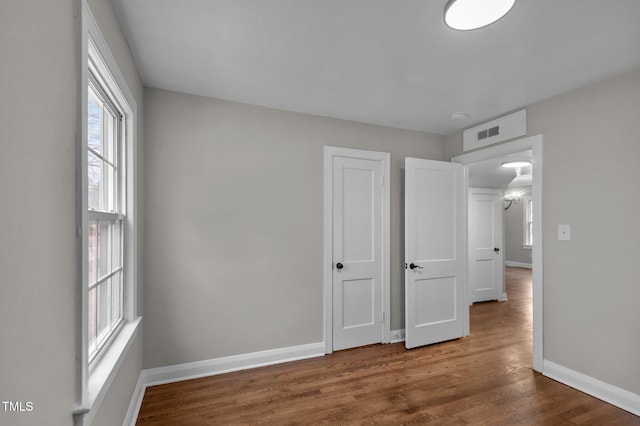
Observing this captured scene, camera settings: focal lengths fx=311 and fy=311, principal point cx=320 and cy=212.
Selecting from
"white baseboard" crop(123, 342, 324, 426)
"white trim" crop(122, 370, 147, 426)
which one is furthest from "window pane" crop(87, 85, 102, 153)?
"white baseboard" crop(123, 342, 324, 426)

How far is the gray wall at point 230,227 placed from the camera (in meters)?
2.72

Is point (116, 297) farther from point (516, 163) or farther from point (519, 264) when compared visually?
point (519, 264)

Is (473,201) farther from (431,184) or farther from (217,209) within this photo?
(217,209)

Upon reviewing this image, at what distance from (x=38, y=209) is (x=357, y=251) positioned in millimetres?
2894

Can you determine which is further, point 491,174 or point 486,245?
point 486,245

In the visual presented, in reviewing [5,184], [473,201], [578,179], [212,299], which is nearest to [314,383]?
[212,299]

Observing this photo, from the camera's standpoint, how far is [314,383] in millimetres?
2693

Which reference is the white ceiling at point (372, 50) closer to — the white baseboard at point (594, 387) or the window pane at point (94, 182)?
the window pane at point (94, 182)

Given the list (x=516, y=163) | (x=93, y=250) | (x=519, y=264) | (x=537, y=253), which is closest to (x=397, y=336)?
(x=537, y=253)

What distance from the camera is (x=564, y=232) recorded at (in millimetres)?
2752

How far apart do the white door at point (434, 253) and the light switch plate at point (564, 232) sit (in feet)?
3.65

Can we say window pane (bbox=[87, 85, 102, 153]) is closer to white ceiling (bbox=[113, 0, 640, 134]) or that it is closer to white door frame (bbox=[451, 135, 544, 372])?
white ceiling (bbox=[113, 0, 640, 134])

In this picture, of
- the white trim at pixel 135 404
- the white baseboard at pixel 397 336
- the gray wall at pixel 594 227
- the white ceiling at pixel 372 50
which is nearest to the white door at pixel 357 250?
the white baseboard at pixel 397 336

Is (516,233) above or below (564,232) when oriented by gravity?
below
